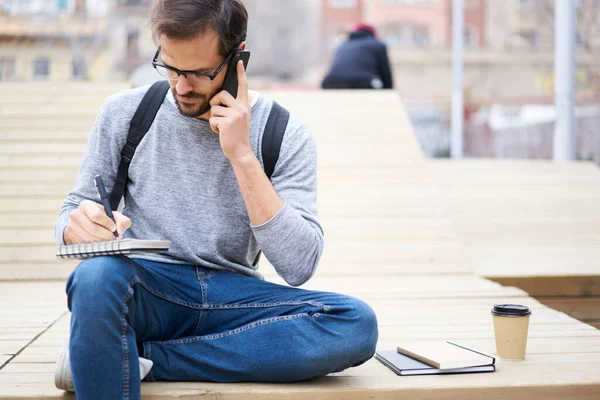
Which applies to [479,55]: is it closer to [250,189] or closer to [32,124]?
[32,124]

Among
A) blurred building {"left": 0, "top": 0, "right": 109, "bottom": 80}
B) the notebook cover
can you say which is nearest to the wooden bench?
the notebook cover

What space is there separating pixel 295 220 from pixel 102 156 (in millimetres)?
581

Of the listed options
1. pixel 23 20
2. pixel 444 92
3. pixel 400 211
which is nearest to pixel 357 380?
pixel 400 211

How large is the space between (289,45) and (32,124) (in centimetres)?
2854

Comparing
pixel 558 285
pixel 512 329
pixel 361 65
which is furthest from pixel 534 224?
pixel 512 329

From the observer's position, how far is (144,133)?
2.32 meters

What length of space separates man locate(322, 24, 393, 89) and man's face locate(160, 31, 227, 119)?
209 inches

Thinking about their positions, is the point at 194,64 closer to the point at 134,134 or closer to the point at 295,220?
the point at 134,134

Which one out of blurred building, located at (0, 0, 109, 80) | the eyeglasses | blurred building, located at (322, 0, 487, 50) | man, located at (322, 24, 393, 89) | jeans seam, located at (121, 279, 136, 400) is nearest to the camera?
jeans seam, located at (121, 279, 136, 400)

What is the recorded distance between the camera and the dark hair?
214 cm

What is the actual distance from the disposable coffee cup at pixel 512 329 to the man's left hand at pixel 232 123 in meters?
0.91

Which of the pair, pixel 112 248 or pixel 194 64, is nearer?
pixel 112 248

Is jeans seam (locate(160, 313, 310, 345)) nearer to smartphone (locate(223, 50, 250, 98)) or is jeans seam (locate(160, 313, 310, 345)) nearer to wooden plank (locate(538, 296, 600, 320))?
smartphone (locate(223, 50, 250, 98))

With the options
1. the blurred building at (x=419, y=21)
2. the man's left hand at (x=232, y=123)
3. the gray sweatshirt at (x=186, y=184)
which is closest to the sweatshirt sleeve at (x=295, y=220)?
the gray sweatshirt at (x=186, y=184)
